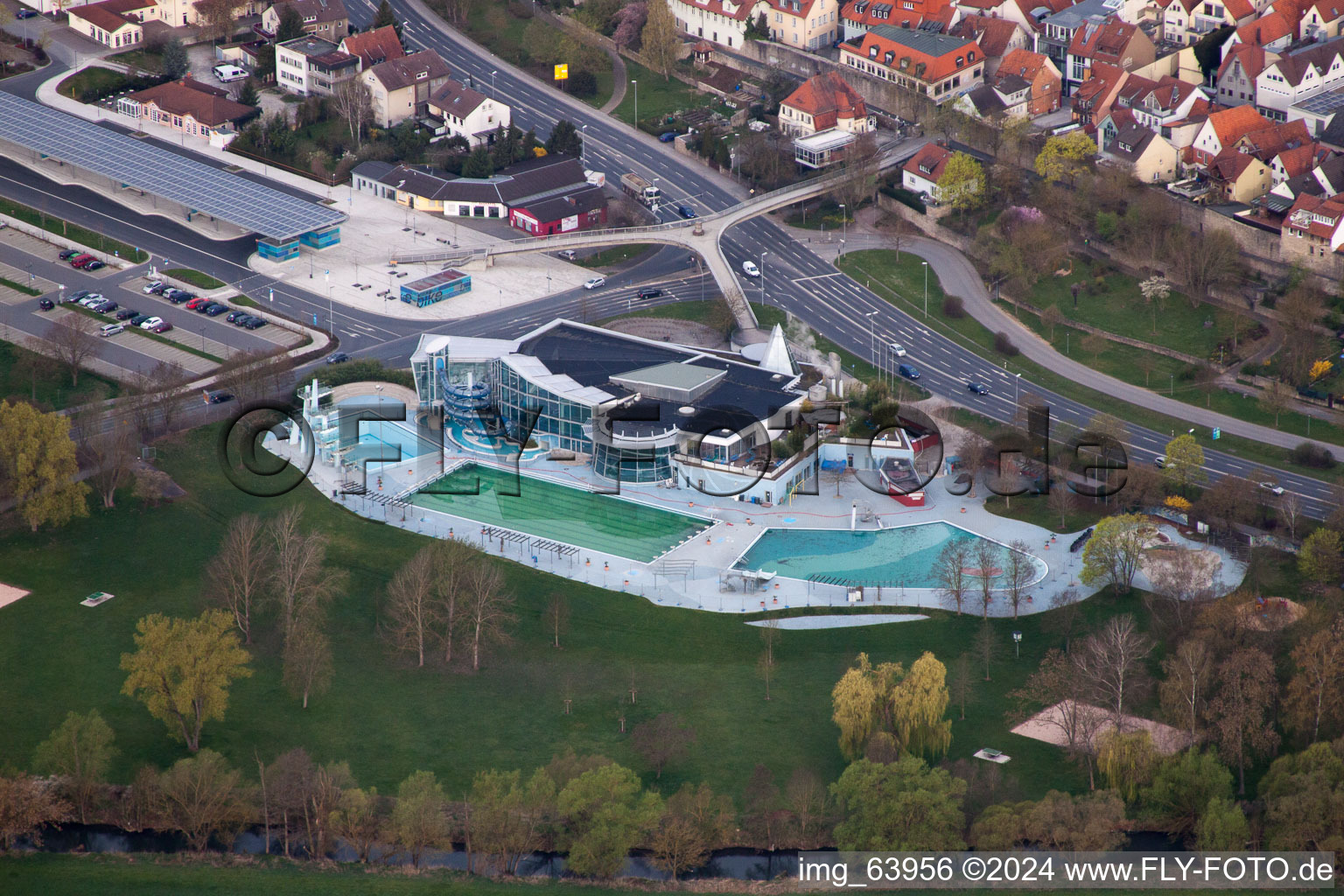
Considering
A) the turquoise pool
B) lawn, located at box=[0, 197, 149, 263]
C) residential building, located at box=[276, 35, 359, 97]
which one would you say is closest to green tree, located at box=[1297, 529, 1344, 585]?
the turquoise pool

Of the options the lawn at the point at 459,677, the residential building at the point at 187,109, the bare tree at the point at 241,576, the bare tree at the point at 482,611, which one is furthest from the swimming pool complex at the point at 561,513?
the residential building at the point at 187,109

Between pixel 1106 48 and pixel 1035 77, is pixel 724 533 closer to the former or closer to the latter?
pixel 1035 77

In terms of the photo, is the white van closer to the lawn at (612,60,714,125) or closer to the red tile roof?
the lawn at (612,60,714,125)

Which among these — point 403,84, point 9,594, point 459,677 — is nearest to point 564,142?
point 403,84

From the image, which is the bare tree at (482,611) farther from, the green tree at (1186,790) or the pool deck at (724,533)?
the green tree at (1186,790)

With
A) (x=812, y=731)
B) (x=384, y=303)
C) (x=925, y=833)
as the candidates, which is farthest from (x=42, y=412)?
(x=925, y=833)
